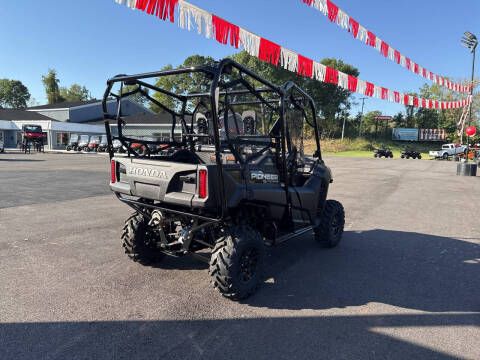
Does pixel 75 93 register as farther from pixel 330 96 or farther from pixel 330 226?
pixel 330 226

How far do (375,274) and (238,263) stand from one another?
1.96 meters

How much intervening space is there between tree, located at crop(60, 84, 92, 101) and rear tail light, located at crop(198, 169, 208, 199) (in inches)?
3666

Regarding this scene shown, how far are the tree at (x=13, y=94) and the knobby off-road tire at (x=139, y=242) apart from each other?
101 m

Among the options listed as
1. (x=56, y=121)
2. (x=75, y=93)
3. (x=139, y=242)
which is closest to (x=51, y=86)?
(x=75, y=93)

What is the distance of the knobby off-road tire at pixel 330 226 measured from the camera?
17.7ft

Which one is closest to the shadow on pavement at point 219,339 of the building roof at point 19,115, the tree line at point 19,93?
the building roof at point 19,115

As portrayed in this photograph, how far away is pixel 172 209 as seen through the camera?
3924 millimetres

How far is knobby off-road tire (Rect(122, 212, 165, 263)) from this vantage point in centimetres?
448

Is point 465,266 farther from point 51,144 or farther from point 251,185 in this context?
point 51,144

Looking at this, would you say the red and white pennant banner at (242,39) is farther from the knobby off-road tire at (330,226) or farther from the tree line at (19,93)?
the tree line at (19,93)

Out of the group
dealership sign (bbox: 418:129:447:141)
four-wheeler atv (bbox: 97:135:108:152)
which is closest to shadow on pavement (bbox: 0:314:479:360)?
four-wheeler atv (bbox: 97:135:108:152)

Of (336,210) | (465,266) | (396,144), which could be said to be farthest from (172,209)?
(396,144)

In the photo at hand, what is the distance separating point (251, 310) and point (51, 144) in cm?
4669

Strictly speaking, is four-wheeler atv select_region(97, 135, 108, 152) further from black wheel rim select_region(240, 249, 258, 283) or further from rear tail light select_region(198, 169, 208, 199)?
rear tail light select_region(198, 169, 208, 199)
